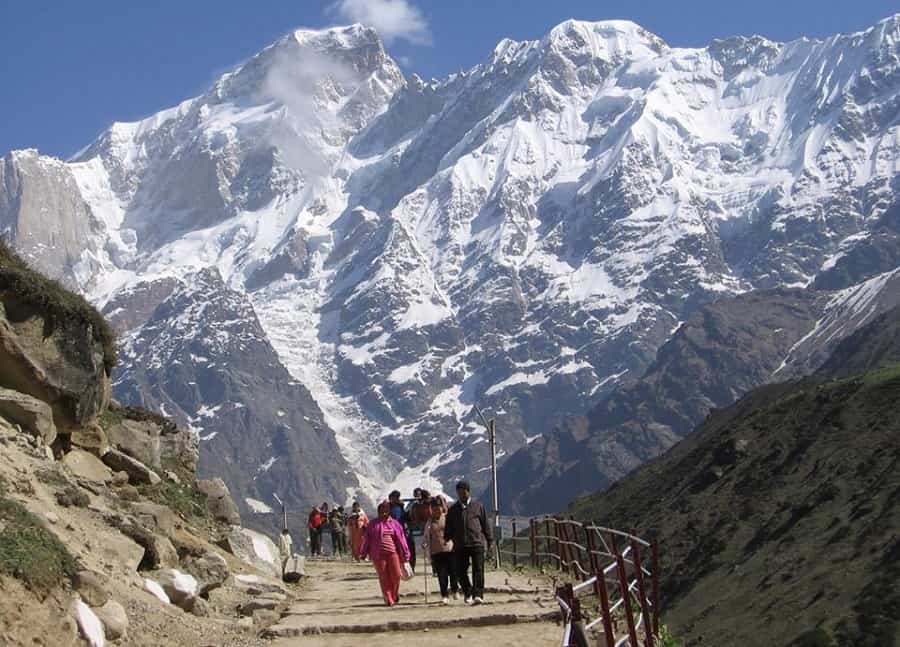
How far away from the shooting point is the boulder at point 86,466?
23781 millimetres

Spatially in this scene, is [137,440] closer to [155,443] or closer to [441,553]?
Result: [155,443]

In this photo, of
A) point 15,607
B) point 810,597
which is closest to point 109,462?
point 15,607

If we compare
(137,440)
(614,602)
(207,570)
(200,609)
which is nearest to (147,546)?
(200,609)

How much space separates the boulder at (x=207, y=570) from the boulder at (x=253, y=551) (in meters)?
5.53

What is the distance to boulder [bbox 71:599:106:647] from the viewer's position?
45.8 feet

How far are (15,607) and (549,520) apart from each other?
16885 millimetres

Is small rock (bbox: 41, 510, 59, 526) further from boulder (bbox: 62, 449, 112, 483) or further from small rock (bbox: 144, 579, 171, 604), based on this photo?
boulder (bbox: 62, 449, 112, 483)

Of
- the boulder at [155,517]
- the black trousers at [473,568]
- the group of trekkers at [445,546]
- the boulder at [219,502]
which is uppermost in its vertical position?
the boulder at [219,502]

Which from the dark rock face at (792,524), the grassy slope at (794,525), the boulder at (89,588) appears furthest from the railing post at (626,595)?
the dark rock face at (792,524)

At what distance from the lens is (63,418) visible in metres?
23.9

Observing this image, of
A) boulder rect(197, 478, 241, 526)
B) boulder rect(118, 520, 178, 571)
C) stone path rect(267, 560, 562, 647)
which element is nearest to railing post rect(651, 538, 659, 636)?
stone path rect(267, 560, 562, 647)

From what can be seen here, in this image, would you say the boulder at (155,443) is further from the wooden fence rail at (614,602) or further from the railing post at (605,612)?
the railing post at (605,612)

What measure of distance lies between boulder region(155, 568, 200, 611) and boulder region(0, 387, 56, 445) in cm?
423

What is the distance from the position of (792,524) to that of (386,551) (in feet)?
182
